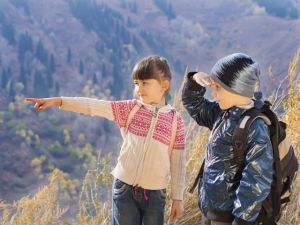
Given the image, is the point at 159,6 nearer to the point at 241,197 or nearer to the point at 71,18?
the point at 71,18

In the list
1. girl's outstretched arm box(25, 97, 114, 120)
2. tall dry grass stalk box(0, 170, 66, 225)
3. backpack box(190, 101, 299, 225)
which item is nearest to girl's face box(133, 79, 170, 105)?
girl's outstretched arm box(25, 97, 114, 120)

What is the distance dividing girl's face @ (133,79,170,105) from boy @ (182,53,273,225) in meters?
0.19

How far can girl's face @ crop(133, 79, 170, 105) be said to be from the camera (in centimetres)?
156

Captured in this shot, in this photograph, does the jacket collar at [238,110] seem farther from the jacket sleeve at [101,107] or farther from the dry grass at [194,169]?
the dry grass at [194,169]

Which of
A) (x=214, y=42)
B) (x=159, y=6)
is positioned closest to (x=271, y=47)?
(x=214, y=42)

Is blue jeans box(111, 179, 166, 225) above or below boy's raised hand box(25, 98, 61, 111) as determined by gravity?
below

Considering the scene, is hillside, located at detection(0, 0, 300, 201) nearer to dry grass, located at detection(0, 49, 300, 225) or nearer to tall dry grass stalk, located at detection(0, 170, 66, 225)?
tall dry grass stalk, located at detection(0, 170, 66, 225)

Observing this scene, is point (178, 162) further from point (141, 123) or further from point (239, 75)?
point (239, 75)

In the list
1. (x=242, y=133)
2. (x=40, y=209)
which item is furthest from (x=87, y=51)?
(x=242, y=133)

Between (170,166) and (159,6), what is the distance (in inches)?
2757

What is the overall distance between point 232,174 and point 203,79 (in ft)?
1.01

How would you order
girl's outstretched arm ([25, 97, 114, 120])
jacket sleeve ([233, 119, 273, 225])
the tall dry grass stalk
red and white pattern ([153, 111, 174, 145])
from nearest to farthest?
1. jacket sleeve ([233, 119, 273, 225])
2. girl's outstretched arm ([25, 97, 114, 120])
3. red and white pattern ([153, 111, 174, 145])
4. the tall dry grass stalk

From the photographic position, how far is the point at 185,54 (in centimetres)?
6412

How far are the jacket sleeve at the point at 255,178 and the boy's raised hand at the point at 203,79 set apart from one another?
0.23m
